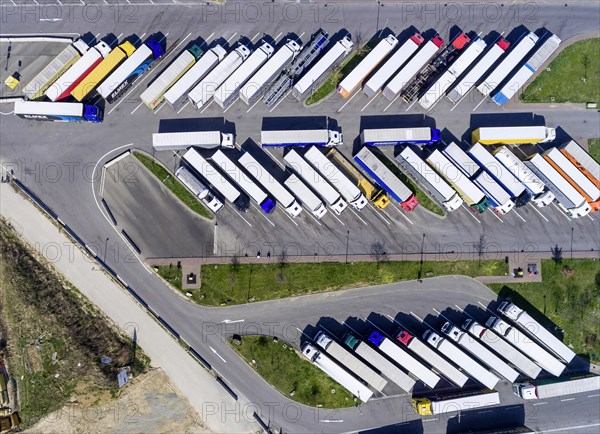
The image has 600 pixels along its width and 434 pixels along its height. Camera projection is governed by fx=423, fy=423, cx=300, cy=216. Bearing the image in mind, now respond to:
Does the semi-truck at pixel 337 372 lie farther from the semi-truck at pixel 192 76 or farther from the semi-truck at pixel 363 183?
the semi-truck at pixel 192 76

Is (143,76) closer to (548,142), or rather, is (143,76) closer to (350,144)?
(350,144)

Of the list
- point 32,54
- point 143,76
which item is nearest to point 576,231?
point 143,76

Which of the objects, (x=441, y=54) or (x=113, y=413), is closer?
(x=113, y=413)

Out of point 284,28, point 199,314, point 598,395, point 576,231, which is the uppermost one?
point 284,28

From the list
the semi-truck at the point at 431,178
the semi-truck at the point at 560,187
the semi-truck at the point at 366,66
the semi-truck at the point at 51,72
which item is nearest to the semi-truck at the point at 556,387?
the semi-truck at the point at 560,187

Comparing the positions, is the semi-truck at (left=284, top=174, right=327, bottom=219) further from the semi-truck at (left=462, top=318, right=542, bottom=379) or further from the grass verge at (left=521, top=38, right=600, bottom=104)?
the grass verge at (left=521, top=38, right=600, bottom=104)

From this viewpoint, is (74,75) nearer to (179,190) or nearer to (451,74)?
(179,190)

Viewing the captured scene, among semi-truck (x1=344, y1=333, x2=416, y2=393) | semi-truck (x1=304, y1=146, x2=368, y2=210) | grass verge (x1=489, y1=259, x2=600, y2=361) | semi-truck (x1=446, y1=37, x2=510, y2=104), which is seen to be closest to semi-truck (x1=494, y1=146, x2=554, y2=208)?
grass verge (x1=489, y1=259, x2=600, y2=361)
